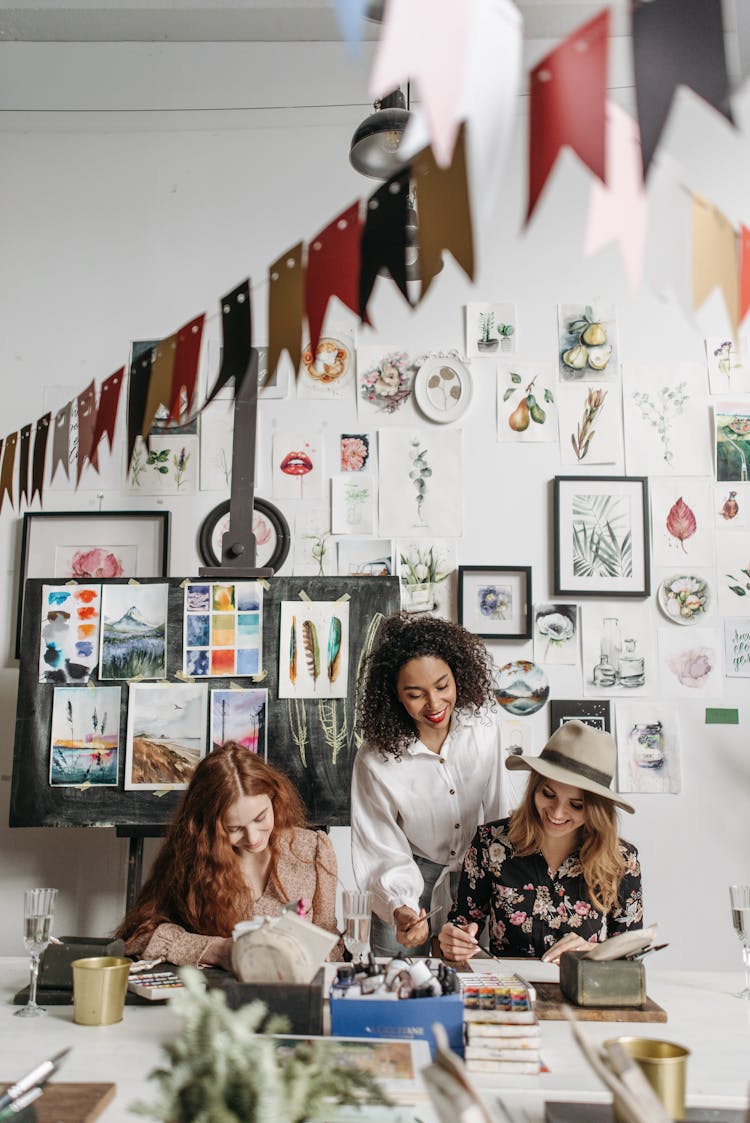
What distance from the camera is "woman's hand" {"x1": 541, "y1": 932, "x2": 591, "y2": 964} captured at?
1.93 metres

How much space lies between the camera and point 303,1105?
82 cm

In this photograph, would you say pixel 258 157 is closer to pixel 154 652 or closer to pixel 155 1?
pixel 155 1

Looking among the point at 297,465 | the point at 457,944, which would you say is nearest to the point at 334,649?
the point at 297,465

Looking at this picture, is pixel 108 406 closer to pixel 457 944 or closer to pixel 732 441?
pixel 457 944

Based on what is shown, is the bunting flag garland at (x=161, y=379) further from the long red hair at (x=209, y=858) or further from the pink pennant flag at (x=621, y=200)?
the pink pennant flag at (x=621, y=200)

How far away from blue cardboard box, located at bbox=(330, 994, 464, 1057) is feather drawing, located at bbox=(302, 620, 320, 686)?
1.56 meters

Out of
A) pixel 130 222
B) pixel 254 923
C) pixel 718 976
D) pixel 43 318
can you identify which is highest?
pixel 130 222

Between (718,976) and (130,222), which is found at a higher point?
(130,222)

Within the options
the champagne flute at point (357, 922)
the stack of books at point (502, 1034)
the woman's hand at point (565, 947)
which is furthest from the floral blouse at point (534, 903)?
the stack of books at point (502, 1034)

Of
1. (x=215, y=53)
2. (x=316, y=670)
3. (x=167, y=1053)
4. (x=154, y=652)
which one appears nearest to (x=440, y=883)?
(x=316, y=670)

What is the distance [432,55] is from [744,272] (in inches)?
28.8

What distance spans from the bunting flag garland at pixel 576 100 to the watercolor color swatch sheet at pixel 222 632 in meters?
2.04

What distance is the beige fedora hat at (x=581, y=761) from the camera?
2168 mm

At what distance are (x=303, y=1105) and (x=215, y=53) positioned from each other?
3537 millimetres
